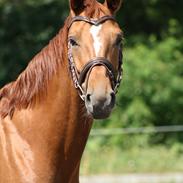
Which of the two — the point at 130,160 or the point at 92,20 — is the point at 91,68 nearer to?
the point at 92,20

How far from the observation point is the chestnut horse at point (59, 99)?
4.08 meters

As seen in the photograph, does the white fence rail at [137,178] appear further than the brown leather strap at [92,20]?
Yes

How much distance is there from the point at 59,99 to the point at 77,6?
2.15 feet

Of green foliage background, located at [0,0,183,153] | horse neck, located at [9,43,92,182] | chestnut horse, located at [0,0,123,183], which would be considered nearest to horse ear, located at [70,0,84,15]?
chestnut horse, located at [0,0,123,183]

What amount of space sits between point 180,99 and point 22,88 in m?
12.1

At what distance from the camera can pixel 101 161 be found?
12914 millimetres

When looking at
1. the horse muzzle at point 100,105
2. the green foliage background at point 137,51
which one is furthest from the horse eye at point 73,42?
the green foliage background at point 137,51

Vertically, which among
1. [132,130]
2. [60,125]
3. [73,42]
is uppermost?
[73,42]

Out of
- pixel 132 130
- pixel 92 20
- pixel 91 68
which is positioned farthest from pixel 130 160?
pixel 91 68

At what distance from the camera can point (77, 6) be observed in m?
4.30

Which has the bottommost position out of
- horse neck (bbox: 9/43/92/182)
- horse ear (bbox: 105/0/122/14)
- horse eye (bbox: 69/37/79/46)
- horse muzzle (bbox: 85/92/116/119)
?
horse neck (bbox: 9/43/92/182)

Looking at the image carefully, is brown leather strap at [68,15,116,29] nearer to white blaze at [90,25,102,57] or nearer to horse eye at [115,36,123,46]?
white blaze at [90,25,102,57]

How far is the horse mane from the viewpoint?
4336mm

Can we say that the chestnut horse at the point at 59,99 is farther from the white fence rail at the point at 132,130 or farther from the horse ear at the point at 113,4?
the white fence rail at the point at 132,130
